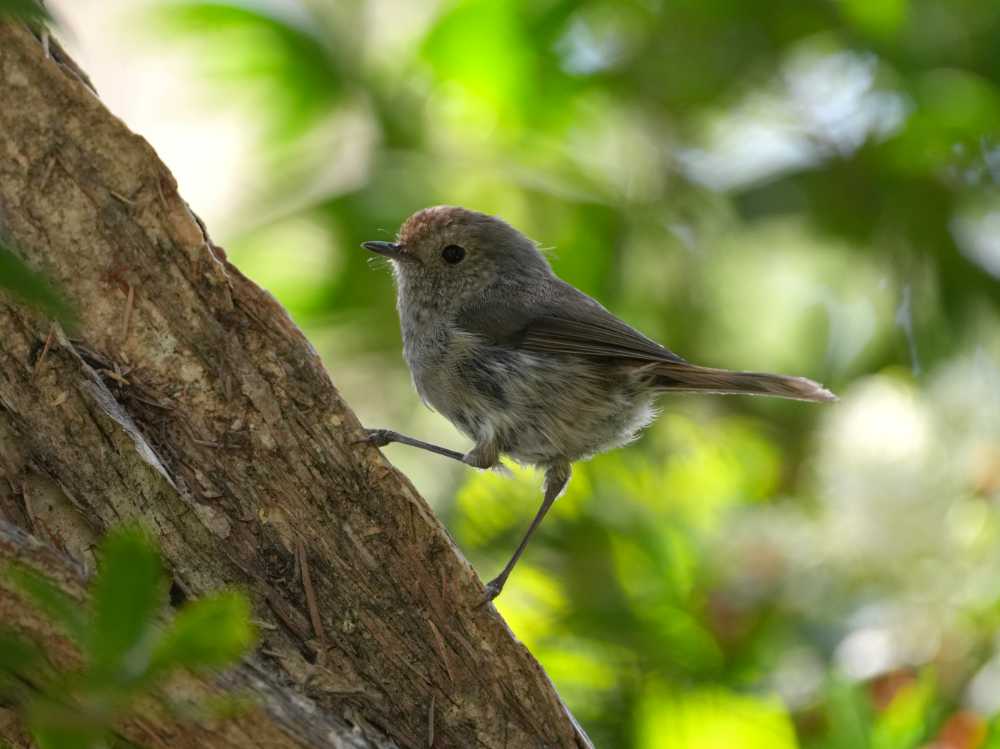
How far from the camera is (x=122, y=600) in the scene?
784 mm

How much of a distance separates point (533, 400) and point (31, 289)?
8.39 feet

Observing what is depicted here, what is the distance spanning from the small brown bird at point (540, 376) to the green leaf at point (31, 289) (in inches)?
94.4

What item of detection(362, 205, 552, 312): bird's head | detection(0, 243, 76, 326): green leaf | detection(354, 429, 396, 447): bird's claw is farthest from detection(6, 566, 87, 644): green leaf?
detection(362, 205, 552, 312): bird's head

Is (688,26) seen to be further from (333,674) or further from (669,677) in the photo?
(333,674)

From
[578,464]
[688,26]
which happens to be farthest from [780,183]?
[578,464]

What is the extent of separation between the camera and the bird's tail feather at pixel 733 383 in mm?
3211

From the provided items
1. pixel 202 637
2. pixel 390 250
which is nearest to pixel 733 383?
pixel 390 250

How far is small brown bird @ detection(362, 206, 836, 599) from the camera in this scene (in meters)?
3.26

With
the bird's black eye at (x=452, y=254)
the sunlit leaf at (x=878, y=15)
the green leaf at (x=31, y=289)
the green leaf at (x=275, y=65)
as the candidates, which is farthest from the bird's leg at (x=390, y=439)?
the sunlit leaf at (x=878, y=15)

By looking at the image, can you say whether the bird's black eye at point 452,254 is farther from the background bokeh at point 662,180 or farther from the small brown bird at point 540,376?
the background bokeh at point 662,180

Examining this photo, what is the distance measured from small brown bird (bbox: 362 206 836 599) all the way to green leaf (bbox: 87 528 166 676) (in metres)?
2.29

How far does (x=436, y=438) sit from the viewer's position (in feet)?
14.4

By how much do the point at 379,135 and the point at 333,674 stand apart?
10.4 feet

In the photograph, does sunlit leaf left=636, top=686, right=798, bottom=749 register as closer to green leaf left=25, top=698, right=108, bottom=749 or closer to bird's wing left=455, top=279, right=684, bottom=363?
bird's wing left=455, top=279, right=684, bottom=363
